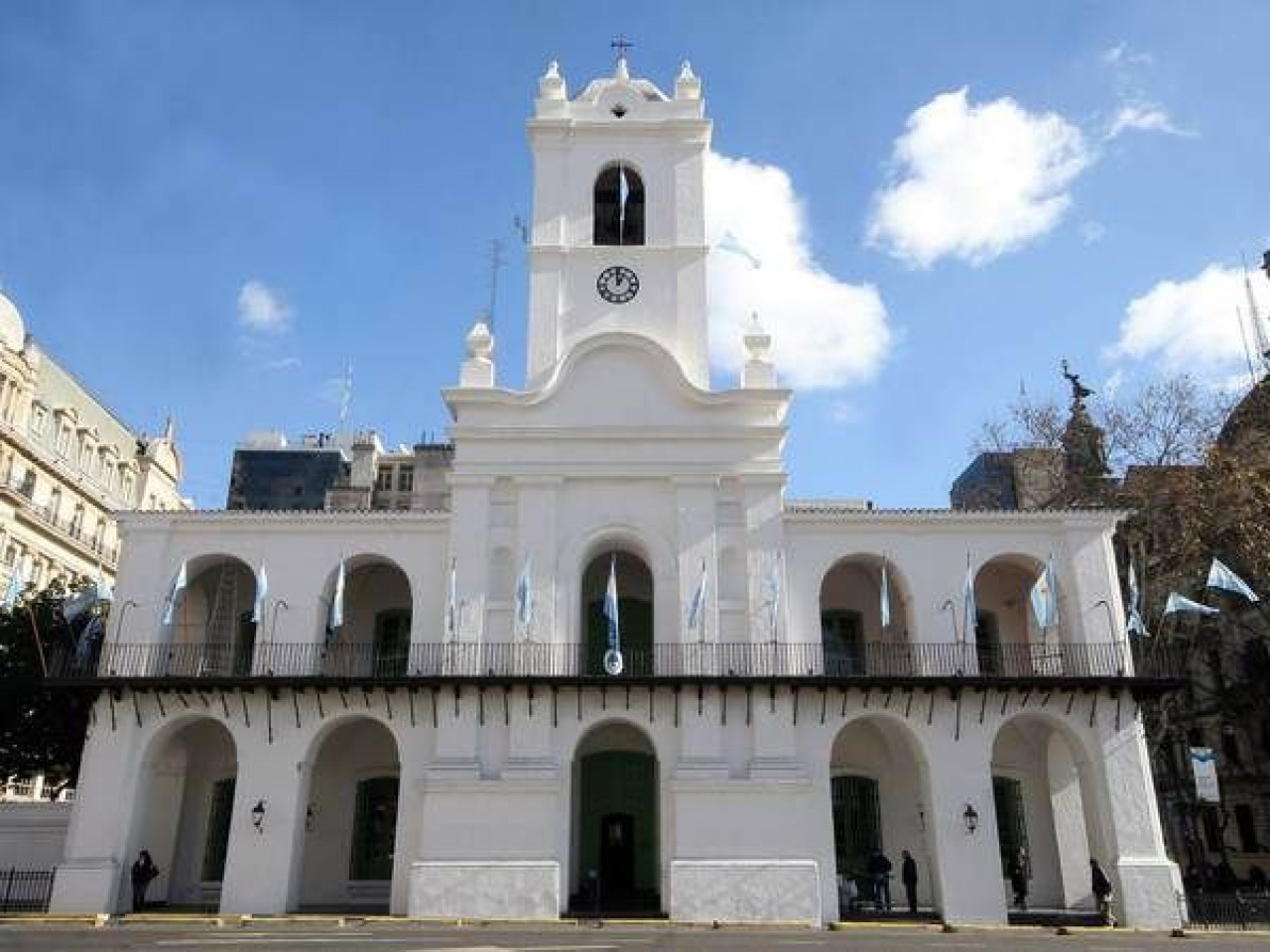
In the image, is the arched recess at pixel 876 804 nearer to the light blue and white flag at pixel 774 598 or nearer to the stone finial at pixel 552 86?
the light blue and white flag at pixel 774 598

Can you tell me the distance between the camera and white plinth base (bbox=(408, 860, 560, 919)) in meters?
19.9

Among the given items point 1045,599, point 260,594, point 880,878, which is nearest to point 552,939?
point 880,878

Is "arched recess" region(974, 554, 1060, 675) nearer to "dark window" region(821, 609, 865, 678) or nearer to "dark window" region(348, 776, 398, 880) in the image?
"dark window" region(821, 609, 865, 678)

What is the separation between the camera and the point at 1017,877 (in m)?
22.6

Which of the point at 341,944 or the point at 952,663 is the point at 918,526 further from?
the point at 341,944

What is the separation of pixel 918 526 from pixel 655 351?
727 centimetres

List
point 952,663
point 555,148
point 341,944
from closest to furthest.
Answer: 1. point 341,944
2. point 952,663
3. point 555,148

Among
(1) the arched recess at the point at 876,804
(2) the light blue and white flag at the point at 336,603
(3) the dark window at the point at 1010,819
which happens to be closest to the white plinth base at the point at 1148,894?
(3) the dark window at the point at 1010,819

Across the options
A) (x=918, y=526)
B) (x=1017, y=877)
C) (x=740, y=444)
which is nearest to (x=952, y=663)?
(x=918, y=526)

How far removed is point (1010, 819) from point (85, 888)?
795 inches

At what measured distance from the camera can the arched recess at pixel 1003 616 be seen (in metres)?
24.3

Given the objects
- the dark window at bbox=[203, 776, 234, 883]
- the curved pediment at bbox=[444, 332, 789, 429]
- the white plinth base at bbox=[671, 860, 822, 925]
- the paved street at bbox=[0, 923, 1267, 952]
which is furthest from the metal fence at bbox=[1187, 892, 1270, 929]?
the dark window at bbox=[203, 776, 234, 883]

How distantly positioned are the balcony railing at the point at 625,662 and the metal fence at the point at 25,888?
181 inches

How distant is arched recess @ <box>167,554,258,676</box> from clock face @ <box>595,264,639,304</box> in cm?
1084
